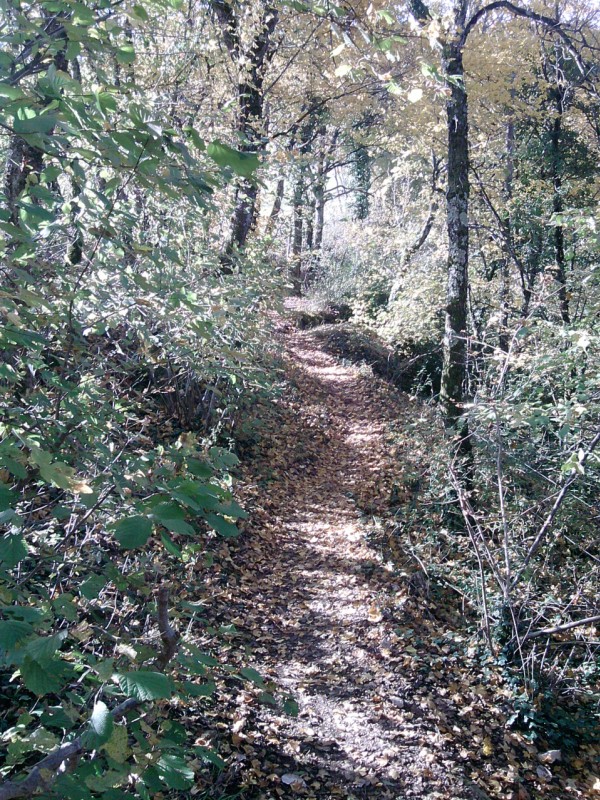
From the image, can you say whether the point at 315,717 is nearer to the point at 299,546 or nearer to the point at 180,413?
the point at 299,546

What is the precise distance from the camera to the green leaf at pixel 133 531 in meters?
1.31

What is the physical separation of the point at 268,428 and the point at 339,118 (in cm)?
1011

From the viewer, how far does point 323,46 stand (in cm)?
942

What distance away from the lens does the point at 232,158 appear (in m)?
1.43

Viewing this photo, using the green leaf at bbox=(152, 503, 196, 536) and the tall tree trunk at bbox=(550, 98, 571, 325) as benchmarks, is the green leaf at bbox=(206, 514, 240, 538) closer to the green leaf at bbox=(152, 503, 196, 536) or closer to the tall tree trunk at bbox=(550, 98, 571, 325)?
the green leaf at bbox=(152, 503, 196, 536)

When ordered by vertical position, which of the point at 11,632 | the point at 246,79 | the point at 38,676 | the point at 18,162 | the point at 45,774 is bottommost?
the point at 45,774

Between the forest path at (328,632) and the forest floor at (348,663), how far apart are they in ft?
0.04

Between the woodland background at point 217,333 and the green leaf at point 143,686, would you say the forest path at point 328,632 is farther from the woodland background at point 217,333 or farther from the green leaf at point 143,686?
the green leaf at point 143,686

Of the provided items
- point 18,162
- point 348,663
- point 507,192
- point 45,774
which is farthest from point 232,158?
point 507,192

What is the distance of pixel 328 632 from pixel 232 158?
4066 mm

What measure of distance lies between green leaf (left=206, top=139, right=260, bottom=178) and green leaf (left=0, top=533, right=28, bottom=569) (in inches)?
43.7

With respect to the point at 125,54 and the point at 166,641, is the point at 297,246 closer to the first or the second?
the point at 125,54

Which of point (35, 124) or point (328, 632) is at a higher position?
point (35, 124)

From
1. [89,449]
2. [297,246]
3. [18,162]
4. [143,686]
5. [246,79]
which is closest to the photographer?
[143,686]
